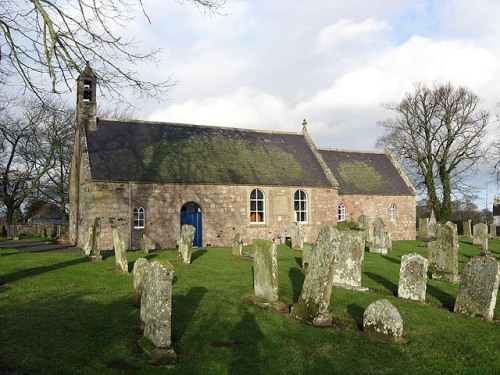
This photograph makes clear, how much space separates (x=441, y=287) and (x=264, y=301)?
6.21 metres

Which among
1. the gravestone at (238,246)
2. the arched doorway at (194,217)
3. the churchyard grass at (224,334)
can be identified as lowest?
the churchyard grass at (224,334)

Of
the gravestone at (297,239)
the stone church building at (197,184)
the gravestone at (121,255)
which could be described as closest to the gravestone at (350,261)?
the gravestone at (121,255)

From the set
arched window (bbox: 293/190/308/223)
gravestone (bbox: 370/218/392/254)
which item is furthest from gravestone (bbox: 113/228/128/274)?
arched window (bbox: 293/190/308/223)

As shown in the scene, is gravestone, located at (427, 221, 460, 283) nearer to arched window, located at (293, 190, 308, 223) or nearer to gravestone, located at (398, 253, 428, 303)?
gravestone, located at (398, 253, 428, 303)

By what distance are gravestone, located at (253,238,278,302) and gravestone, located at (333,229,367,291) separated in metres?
2.92

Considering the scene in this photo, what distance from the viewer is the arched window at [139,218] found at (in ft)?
82.7

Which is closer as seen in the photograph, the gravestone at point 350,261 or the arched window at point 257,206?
the gravestone at point 350,261

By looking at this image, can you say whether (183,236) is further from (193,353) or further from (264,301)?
(193,353)

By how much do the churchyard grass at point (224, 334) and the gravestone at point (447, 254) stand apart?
43.8 inches

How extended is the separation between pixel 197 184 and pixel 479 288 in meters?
18.9

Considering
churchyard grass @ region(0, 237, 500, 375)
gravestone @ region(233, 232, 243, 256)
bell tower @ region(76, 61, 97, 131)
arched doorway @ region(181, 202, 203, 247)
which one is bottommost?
churchyard grass @ region(0, 237, 500, 375)

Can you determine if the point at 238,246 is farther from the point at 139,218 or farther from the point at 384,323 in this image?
the point at 384,323

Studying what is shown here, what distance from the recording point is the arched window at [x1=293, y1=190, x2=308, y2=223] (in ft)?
98.6

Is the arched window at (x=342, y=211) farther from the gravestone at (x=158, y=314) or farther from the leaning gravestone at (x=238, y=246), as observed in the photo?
the gravestone at (x=158, y=314)
